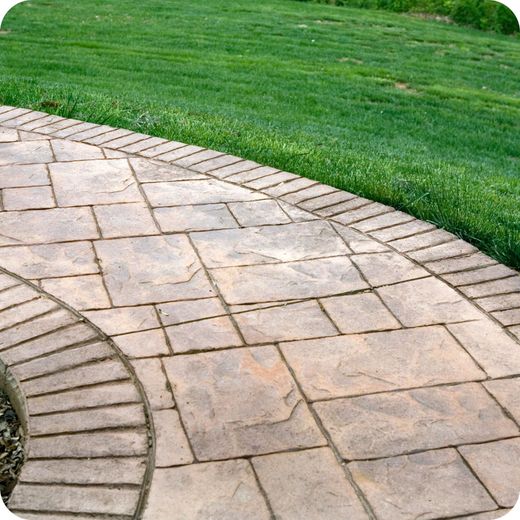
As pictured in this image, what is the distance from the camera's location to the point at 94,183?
4098 millimetres

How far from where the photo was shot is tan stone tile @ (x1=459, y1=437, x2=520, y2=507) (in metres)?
2.14

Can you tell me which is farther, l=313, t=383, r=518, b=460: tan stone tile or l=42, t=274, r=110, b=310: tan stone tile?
l=42, t=274, r=110, b=310: tan stone tile

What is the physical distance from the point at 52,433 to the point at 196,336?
0.68m

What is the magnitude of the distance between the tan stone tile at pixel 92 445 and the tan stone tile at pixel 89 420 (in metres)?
0.03

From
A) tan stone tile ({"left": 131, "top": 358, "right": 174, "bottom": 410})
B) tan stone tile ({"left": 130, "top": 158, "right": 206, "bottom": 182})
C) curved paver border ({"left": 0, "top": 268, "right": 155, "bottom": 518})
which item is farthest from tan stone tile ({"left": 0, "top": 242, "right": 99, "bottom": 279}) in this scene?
tan stone tile ({"left": 130, "top": 158, "right": 206, "bottom": 182})

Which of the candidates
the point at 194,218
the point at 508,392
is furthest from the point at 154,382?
the point at 194,218

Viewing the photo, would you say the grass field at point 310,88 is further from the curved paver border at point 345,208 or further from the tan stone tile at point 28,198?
the tan stone tile at point 28,198

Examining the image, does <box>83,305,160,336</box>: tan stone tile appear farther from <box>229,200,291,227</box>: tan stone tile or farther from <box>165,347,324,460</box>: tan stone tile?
<box>229,200,291,227</box>: tan stone tile

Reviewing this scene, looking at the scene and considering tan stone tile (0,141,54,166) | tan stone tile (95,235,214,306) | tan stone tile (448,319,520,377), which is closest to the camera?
tan stone tile (448,319,520,377)

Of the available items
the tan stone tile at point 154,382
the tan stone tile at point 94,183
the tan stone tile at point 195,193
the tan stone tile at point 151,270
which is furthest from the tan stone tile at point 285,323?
the tan stone tile at point 94,183

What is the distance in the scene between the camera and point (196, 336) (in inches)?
111

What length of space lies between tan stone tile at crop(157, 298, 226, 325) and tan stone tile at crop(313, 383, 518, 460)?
0.65 meters

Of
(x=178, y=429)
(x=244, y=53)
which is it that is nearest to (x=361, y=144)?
(x=178, y=429)

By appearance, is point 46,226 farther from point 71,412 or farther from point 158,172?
point 71,412
